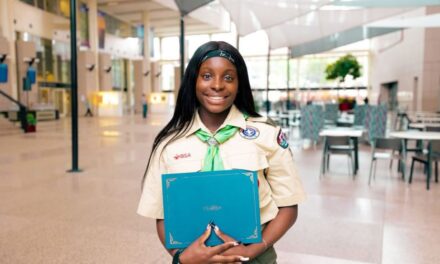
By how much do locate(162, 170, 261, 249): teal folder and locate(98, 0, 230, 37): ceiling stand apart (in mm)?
26083

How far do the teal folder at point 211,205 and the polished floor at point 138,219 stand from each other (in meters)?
1.96

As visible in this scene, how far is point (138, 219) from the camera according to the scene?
13.2 feet

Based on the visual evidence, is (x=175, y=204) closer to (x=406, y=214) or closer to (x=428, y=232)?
(x=428, y=232)

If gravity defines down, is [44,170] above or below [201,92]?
below

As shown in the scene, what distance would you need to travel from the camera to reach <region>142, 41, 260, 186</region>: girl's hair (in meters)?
1.33

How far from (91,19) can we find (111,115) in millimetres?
7511

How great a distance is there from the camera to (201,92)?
1.33 m

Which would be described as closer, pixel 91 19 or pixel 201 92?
pixel 201 92

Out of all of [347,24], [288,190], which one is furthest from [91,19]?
[288,190]

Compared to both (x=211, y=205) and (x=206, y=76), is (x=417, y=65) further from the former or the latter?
(x=211, y=205)

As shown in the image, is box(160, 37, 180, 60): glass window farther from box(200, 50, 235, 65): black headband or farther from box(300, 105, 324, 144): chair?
box(200, 50, 235, 65): black headband

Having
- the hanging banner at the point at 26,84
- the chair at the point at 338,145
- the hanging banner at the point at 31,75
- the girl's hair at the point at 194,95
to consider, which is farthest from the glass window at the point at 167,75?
the girl's hair at the point at 194,95

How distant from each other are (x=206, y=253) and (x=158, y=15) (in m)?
35.9

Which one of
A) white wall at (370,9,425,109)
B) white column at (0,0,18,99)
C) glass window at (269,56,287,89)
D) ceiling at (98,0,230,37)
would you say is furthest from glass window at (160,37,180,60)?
white column at (0,0,18,99)
